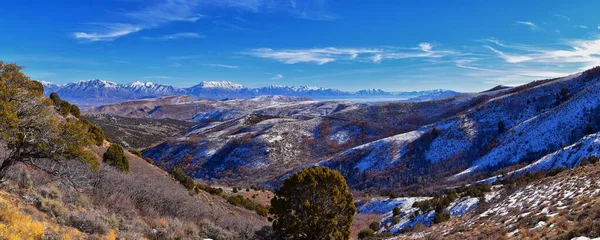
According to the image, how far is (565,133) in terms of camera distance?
56.4 m

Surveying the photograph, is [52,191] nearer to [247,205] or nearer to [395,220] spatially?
[247,205]

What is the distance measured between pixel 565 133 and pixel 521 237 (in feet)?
176

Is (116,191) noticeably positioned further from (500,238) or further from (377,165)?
(377,165)

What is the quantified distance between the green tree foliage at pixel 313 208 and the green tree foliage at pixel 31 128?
12719mm

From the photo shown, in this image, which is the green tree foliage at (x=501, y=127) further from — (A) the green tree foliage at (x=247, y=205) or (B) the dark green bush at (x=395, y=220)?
(A) the green tree foliage at (x=247, y=205)

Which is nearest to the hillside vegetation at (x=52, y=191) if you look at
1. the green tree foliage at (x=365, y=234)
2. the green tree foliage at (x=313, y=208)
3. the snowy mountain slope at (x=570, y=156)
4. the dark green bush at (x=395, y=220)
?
the green tree foliage at (x=313, y=208)

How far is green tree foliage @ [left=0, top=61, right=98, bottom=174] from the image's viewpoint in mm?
11578

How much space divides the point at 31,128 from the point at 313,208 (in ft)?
49.9

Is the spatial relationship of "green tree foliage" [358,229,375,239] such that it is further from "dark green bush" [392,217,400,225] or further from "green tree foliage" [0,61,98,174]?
"green tree foliage" [0,61,98,174]

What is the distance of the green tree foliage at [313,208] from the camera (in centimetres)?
2255

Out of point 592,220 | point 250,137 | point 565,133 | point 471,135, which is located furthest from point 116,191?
point 250,137

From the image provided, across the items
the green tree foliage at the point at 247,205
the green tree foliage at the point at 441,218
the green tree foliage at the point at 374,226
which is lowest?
the green tree foliage at the point at 374,226

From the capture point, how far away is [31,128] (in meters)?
12.1

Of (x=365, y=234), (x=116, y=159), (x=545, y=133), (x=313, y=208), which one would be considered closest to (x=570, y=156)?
(x=545, y=133)
